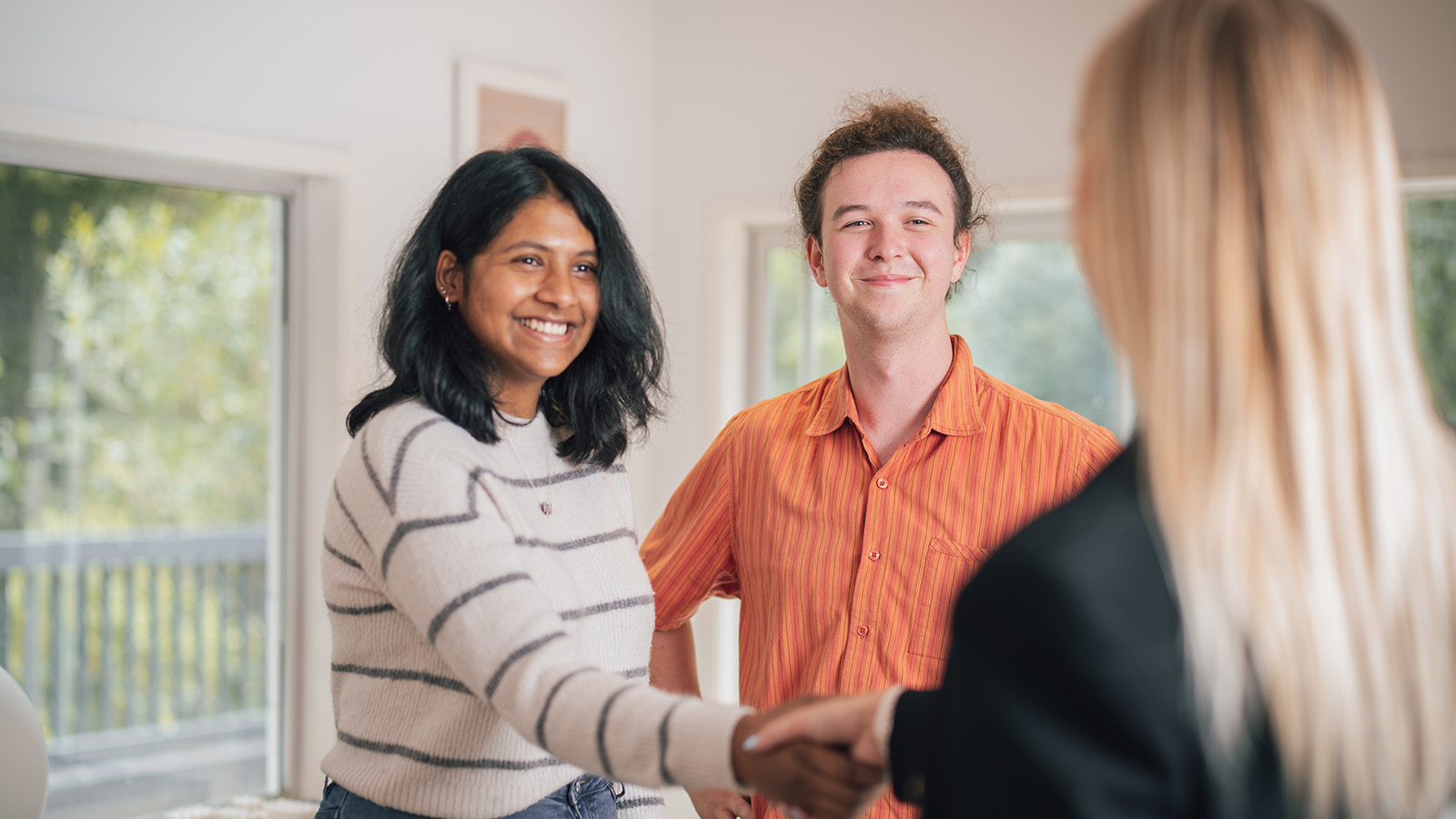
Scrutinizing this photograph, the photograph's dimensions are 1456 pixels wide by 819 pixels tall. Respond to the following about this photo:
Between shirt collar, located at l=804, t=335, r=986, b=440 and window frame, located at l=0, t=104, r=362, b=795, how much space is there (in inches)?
61.9

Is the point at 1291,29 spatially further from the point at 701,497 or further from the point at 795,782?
the point at 701,497

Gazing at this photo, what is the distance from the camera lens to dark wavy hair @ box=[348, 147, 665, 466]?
1343 millimetres

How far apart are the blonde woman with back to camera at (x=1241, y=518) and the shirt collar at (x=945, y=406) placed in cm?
89

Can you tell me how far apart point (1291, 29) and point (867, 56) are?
2.68m

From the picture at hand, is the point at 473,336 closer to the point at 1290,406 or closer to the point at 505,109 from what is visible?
the point at 1290,406

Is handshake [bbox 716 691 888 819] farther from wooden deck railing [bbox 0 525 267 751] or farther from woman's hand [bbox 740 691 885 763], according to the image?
wooden deck railing [bbox 0 525 267 751]

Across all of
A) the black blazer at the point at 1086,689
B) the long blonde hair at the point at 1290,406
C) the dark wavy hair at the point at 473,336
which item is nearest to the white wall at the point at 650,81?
the dark wavy hair at the point at 473,336

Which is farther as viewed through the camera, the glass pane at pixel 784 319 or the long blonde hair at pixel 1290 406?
the glass pane at pixel 784 319

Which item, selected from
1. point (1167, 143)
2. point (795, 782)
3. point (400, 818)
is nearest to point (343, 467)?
point (400, 818)

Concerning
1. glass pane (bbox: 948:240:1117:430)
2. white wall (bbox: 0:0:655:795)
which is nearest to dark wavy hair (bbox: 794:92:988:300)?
white wall (bbox: 0:0:655:795)

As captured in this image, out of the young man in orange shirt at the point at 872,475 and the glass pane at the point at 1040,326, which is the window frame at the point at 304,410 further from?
the glass pane at the point at 1040,326

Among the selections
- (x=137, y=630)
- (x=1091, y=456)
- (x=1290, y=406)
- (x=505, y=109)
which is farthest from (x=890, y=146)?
(x=137, y=630)

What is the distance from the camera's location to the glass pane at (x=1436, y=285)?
2.77 meters

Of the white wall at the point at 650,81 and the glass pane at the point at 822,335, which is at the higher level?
the white wall at the point at 650,81
